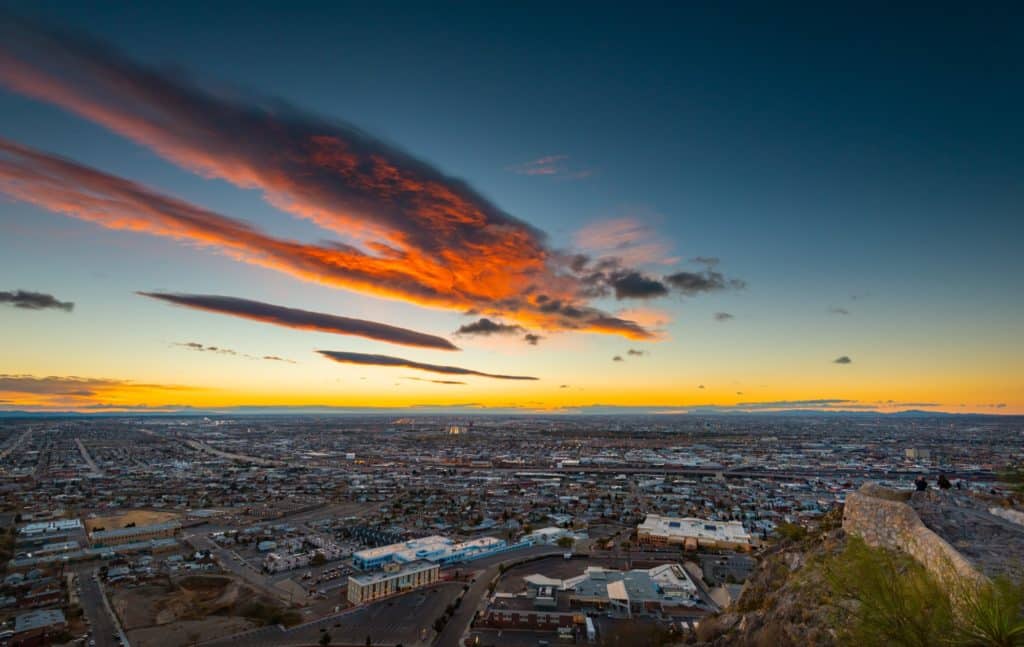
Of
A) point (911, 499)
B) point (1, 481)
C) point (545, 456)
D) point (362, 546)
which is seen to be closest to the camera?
point (911, 499)

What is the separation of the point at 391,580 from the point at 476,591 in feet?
20.4

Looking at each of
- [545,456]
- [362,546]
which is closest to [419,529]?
[362,546]

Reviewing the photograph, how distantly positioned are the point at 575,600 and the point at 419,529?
→ 28066mm

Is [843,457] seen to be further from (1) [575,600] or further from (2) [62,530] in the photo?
(2) [62,530]

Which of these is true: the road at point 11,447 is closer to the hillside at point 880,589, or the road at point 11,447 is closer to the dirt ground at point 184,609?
the dirt ground at point 184,609

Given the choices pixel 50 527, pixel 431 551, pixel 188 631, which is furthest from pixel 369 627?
pixel 50 527

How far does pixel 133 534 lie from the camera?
55125 millimetres

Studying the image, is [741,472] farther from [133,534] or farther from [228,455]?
[228,455]

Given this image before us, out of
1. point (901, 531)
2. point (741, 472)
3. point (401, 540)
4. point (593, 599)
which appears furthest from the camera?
point (741, 472)

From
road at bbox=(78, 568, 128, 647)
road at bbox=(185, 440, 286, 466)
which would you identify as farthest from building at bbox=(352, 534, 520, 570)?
road at bbox=(185, 440, 286, 466)

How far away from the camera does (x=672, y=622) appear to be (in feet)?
104

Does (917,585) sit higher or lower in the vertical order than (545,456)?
higher

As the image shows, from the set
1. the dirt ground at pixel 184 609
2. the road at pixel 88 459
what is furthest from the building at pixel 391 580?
the road at pixel 88 459

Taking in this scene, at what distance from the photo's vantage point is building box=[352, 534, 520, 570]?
A: 46375 millimetres
